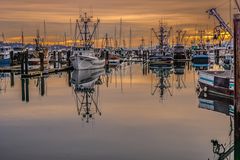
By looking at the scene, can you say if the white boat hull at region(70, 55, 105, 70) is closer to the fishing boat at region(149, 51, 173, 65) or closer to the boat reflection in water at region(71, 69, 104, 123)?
the boat reflection in water at region(71, 69, 104, 123)

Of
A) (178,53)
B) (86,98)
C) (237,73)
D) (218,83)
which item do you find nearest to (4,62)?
(178,53)

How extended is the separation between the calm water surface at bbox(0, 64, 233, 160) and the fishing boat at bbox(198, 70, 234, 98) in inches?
61.0

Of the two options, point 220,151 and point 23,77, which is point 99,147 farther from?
point 23,77

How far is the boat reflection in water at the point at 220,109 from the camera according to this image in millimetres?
19106

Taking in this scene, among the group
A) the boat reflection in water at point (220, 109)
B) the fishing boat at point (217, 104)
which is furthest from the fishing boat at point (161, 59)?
the fishing boat at point (217, 104)

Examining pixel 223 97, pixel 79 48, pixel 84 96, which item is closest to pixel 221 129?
pixel 223 97

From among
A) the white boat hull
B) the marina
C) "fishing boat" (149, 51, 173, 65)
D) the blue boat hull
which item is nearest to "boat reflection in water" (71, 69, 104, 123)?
the marina

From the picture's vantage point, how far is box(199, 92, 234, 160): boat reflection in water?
19.1 metres

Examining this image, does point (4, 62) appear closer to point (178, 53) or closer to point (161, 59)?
point (161, 59)

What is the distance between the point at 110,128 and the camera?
25312 mm

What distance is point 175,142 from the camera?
835 inches

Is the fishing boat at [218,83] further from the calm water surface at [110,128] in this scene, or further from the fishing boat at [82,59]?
the fishing boat at [82,59]

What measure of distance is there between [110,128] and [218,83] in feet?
50.6

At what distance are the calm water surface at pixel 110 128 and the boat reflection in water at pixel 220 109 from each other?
0.89 ft
